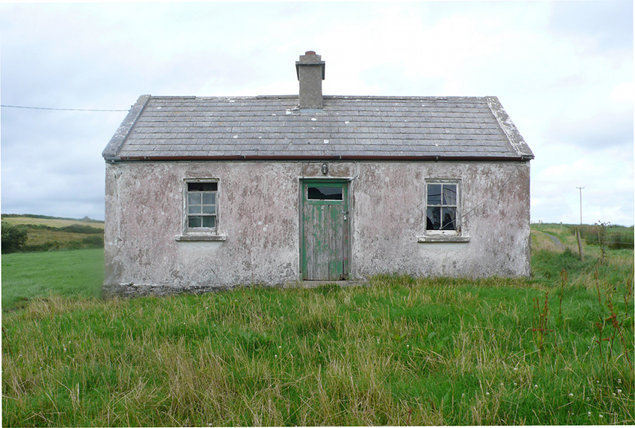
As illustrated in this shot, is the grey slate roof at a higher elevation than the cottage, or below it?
higher

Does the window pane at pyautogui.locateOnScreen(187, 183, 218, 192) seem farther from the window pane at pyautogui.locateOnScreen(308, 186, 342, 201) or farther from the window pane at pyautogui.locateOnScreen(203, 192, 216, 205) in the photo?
the window pane at pyautogui.locateOnScreen(308, 186, 342, 201)

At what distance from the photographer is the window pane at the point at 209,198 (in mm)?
10078

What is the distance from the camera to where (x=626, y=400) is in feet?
10.7

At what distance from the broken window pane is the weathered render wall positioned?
28 centimetres

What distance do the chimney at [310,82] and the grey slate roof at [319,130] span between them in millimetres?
359

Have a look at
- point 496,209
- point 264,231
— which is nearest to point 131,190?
point 264,231

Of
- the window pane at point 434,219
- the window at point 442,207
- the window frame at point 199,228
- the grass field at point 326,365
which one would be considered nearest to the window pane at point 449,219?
the window at point 442,207

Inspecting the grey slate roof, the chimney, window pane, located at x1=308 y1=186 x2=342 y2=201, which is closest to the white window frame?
the grey slate roof

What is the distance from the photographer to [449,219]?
33.8 ft

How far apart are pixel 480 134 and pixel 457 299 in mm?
5884

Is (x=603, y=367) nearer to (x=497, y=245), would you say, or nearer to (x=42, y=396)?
(x=42, y=396)

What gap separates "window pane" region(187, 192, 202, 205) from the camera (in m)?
10.1

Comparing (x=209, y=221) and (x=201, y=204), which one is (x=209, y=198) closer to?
(x=201, y=204)

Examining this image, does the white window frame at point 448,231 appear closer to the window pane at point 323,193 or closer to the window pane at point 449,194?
the window pane at point 449,194
